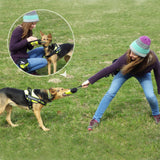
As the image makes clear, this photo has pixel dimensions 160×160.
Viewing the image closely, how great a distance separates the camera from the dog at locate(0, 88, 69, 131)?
226 inches

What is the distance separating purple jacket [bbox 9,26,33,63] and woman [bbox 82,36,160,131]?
148 cm

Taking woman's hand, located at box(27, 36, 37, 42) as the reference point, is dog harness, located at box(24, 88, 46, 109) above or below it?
below

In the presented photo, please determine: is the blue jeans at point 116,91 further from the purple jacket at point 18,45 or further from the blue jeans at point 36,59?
the purple jacket at point 18,45

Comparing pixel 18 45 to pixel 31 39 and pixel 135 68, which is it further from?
pixel 135 68

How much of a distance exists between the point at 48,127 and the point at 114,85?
5.91ft

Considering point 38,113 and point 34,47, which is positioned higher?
point 34,47

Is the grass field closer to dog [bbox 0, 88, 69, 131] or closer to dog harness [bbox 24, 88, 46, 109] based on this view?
dog [bbox 0, 88, 69, 131]

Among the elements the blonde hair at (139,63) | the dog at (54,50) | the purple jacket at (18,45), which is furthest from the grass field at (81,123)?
the blonde hair at (139,63)

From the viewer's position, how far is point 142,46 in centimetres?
529

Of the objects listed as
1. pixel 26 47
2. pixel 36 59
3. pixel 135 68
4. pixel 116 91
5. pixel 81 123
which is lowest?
pixel 81 123

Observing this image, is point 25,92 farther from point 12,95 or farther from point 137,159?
point 137,159

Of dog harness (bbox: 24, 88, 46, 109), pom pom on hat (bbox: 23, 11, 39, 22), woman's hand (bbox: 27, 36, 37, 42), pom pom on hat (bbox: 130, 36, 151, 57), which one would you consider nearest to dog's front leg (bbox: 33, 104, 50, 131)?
dog harness (bbox: 24, 88, 46, 109)

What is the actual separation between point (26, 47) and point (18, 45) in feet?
0.68

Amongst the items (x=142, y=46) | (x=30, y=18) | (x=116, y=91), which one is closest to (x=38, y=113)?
(x=116, y=91)
